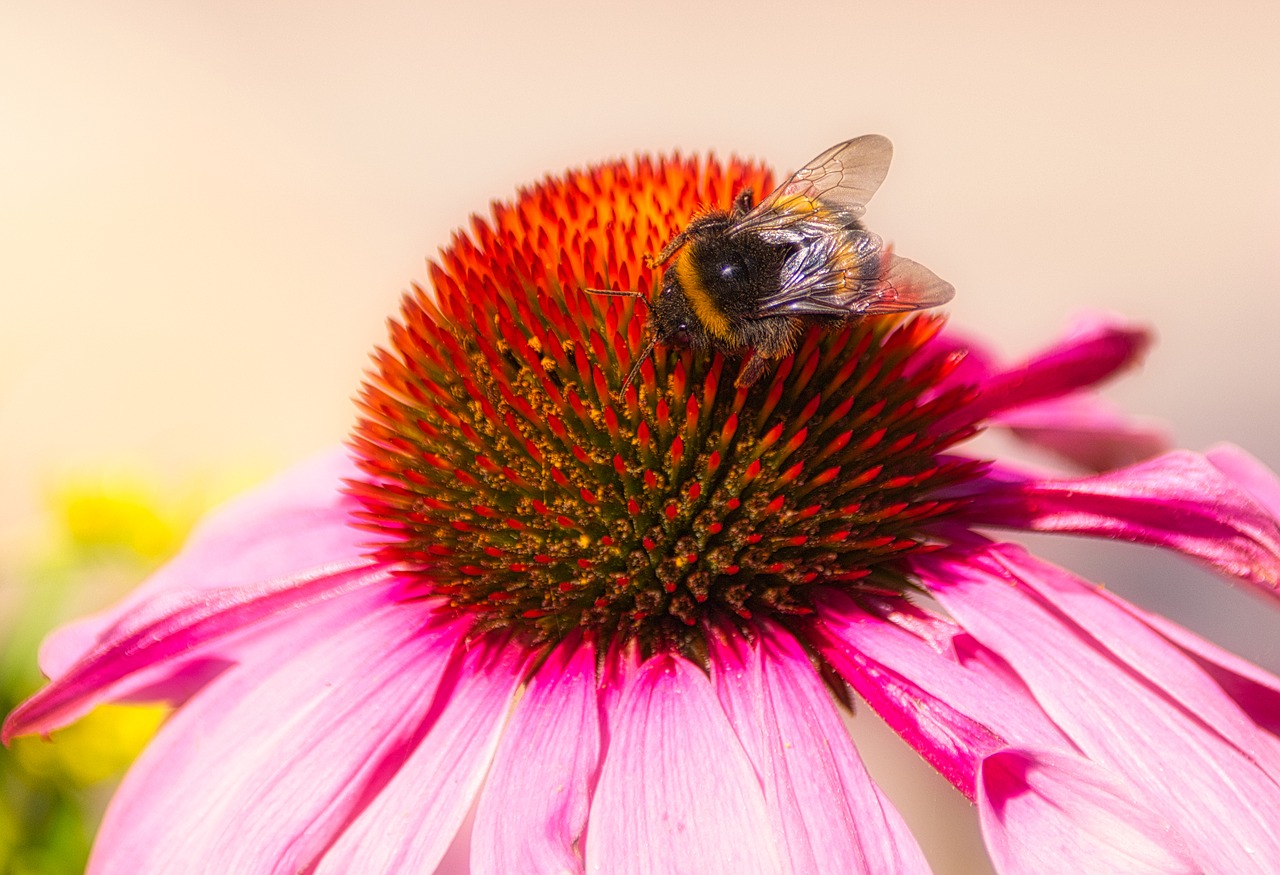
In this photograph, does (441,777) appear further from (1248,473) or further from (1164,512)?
(1248,473)

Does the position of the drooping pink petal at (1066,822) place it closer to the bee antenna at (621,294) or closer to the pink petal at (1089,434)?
the bee antenna at (621,294)

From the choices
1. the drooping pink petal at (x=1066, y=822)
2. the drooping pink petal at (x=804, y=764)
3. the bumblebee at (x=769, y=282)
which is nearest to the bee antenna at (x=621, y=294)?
the bumblebee at (x=769, y=282)

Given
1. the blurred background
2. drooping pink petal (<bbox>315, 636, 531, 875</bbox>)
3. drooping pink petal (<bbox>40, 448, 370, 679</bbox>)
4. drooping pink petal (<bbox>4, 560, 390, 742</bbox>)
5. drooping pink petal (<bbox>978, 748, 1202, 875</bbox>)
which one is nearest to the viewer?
drooping pink petal (<bbox>978, 748, 1202, 875</bbox>)

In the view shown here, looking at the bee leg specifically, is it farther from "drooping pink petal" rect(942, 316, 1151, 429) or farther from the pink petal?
the pink petal

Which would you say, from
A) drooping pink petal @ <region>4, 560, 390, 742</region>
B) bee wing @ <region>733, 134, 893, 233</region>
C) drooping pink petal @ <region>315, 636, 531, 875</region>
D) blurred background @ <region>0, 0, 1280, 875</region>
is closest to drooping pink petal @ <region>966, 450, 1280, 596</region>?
bee wing @ <region>733, 134, 893, 233</region>

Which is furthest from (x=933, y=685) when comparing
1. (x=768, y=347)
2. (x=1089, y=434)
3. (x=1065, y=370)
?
(x=1089, y=434)

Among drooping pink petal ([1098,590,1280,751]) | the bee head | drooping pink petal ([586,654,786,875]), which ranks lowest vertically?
drooping pink petal ([1098,590,1280,751])
